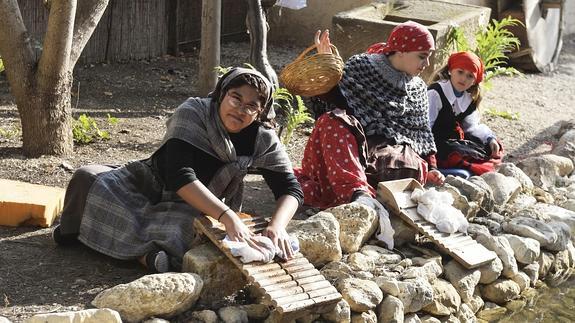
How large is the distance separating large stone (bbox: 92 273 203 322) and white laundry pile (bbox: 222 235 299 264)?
0.27 m

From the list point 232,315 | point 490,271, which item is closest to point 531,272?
point 490,271

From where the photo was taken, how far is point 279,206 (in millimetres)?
4555

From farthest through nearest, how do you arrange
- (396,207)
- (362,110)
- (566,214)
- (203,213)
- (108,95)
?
(108,95)
(566,214)
(362,110)
(396,207)
(203,213)

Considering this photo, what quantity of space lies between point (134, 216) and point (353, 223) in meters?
1.14

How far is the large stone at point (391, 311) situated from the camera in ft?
14.8

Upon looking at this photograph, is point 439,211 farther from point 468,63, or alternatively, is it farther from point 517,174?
point 468,63

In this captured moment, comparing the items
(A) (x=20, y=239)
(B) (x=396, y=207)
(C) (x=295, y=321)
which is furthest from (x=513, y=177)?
(A) (x=20, y=239)

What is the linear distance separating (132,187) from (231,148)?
580 mm

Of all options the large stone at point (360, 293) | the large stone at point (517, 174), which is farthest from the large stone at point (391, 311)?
the large stone at point (517, 174)

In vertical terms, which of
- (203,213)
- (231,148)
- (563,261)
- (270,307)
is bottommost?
(563,261)

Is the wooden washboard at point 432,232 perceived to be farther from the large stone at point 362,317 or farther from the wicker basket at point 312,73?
the large stone at point 362,317

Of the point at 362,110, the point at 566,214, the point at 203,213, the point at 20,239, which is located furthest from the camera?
the point at 566,214

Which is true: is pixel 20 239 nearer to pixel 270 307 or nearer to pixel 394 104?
pixel 270 307

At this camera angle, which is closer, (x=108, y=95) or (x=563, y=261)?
(x=563, y=261)
